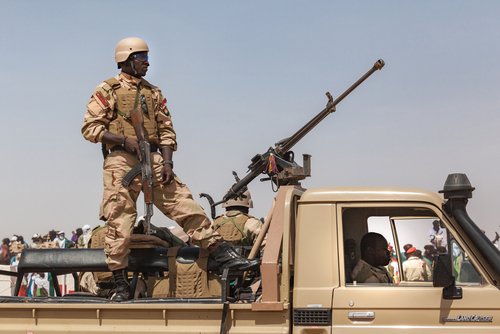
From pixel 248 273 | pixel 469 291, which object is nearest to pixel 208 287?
pixel 248 273

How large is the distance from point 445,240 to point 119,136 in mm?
2697

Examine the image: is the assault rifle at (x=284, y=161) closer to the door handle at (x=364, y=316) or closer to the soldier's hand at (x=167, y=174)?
the soldier's hand at (x=167, y=174)

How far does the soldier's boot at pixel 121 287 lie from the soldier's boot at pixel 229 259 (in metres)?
0.73

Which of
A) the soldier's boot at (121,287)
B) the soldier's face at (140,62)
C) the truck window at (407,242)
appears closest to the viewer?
the truck window at (407,242)

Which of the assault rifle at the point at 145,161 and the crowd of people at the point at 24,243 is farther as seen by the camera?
the crowd of people at the point at 24,243

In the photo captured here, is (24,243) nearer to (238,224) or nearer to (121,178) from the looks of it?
(238,224)

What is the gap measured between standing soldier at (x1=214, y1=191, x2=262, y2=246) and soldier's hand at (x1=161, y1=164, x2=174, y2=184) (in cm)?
383

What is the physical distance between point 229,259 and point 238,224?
429 cm

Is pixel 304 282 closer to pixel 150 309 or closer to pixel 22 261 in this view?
pixel 150 309

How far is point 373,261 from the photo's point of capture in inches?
241

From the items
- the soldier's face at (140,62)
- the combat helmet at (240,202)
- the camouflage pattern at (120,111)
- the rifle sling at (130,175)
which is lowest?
the rifle sling at (130,175)

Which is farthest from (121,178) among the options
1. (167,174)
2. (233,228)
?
(233,228)

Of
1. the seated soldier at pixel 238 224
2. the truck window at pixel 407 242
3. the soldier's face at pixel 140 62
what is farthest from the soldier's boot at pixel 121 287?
the seated soldier at pixel 238 224

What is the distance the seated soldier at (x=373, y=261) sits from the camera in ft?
19.4
